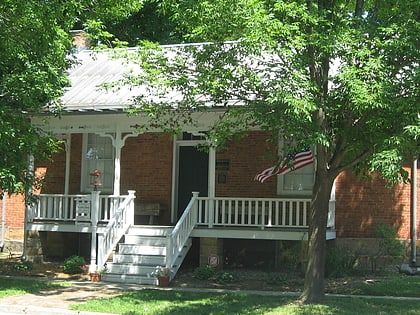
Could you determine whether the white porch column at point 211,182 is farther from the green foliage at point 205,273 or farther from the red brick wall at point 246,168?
the red brick wall at point 246,168

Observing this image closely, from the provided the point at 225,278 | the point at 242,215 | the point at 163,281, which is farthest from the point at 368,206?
the point at 163,281

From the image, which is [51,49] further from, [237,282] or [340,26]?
[237,282]

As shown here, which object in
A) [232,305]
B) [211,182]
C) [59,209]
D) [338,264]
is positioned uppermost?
[211,182]

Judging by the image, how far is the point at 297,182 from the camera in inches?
667

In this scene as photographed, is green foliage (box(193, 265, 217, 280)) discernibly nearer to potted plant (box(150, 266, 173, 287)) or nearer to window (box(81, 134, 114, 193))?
potted plant (box(150, 266, 173, 287))

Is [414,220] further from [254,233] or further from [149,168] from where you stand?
[149,168]

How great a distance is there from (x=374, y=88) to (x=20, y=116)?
286 inches

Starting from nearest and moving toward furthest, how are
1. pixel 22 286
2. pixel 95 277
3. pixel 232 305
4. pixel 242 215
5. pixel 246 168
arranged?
pixel 232 305, pixel 22 286, pixel 95 277, pixel 242 215, pixel 246 168

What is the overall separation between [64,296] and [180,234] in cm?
374

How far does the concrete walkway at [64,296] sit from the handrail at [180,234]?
94cm

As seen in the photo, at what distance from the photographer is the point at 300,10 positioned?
948 centimetres

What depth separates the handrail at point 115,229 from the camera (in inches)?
591

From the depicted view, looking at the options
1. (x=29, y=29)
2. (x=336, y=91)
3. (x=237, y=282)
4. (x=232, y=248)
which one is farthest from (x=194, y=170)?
(x=336, y=91)

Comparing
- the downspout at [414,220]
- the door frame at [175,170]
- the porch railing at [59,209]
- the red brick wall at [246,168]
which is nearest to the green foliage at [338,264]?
the downspout at [414,220]
